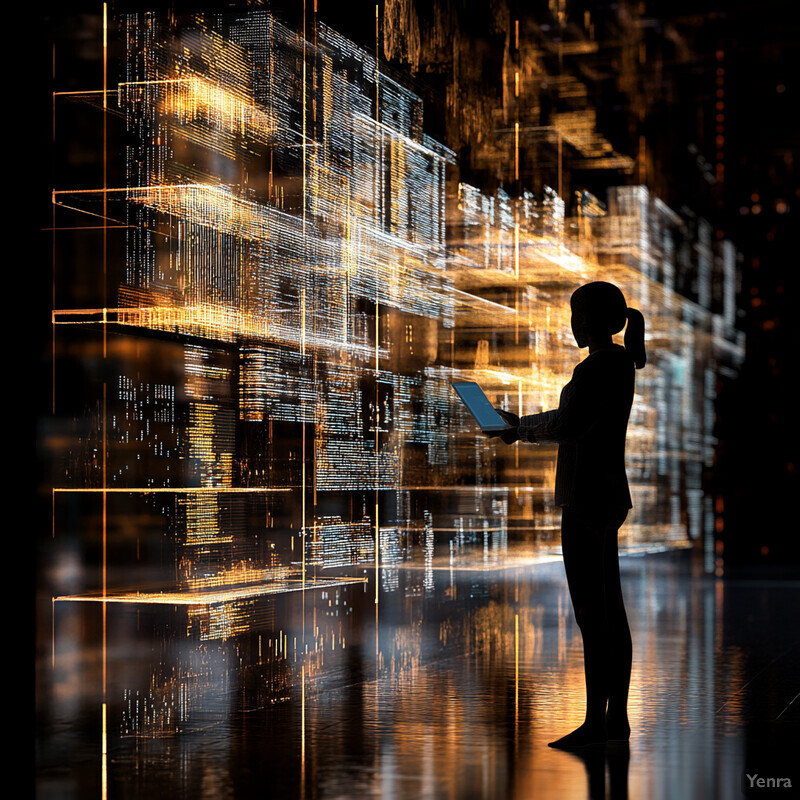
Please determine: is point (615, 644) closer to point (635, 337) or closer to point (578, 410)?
point (578, 410)

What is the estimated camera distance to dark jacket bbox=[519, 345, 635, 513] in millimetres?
5203

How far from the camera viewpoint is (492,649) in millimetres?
8180

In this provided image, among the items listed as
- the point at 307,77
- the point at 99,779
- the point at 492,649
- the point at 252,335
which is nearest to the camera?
the point at 99,779

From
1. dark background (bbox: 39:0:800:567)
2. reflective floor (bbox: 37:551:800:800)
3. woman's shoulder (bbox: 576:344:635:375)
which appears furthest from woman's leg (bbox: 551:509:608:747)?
dark background (bbox: 39:0:800:567)

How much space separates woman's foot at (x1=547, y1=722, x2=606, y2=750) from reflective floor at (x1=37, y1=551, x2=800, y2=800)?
9 cm

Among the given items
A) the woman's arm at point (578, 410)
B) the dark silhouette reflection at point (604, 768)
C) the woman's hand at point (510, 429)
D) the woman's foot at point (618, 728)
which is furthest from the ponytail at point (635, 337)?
the dark silhouette reflection at point (604, 768)

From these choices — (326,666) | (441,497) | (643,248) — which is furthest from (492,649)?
(643,248)

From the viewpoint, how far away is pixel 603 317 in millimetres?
5379

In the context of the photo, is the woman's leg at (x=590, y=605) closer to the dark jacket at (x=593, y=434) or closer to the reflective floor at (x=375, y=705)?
the dark jacket at (x=593, y=434)

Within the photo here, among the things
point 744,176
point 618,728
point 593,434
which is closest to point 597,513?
point 593,434

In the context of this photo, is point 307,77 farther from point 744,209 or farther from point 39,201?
point 744,209

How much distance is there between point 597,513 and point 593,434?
0.98 feet

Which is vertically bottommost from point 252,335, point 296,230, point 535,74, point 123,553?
point 123,553

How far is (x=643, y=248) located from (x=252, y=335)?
26.5 ft
